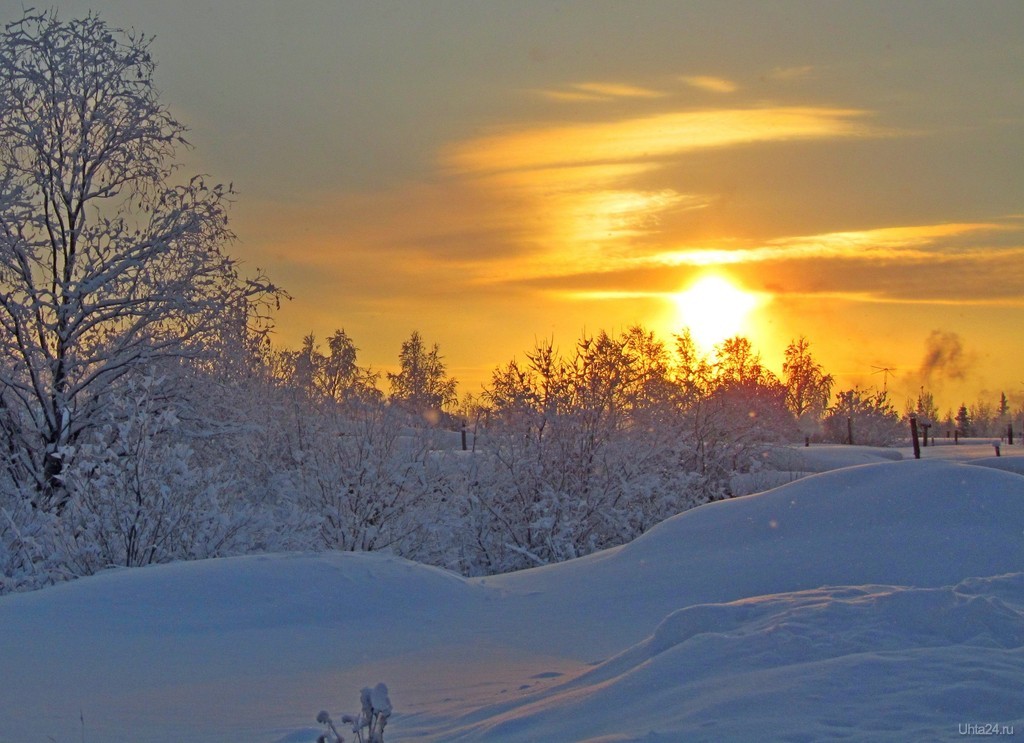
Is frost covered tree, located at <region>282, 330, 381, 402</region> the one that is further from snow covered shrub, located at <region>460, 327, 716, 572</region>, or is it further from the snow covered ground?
the snow covered ground

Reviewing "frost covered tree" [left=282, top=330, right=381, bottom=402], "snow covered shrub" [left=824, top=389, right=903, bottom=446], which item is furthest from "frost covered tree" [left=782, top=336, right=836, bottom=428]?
"frost covered tree" [left=282, top=330, right=381, bottom=402]

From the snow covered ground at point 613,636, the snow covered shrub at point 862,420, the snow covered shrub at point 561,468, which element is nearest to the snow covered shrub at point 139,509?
the snow covered ground at point 613,636

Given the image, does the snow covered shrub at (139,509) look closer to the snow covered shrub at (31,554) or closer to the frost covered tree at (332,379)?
the snow covered shrub at (31,554)

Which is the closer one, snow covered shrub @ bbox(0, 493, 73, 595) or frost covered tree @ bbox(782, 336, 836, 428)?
snow covered shrub @ bbox(0, 493, 73, 595)

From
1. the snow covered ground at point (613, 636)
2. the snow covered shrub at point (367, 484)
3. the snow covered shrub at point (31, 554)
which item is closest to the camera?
the snow covered ground at point (613, 636)

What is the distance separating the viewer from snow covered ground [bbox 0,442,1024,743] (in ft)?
12.3

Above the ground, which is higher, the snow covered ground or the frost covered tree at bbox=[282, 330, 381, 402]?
the frost covered tree at bbox=[282, 330, 381, 402]

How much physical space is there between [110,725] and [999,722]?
4.23 meters

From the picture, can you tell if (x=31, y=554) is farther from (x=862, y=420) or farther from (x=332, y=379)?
(x=862, y=420)

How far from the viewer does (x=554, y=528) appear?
1584cm

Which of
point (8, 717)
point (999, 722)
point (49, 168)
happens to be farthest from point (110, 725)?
point (49, 168)

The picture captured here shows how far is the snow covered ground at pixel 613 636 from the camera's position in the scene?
12.3ft

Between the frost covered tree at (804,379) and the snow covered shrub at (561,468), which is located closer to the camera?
the snow covered shrub at (561,468)

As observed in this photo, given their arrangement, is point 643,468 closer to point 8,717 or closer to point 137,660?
point 137,660
